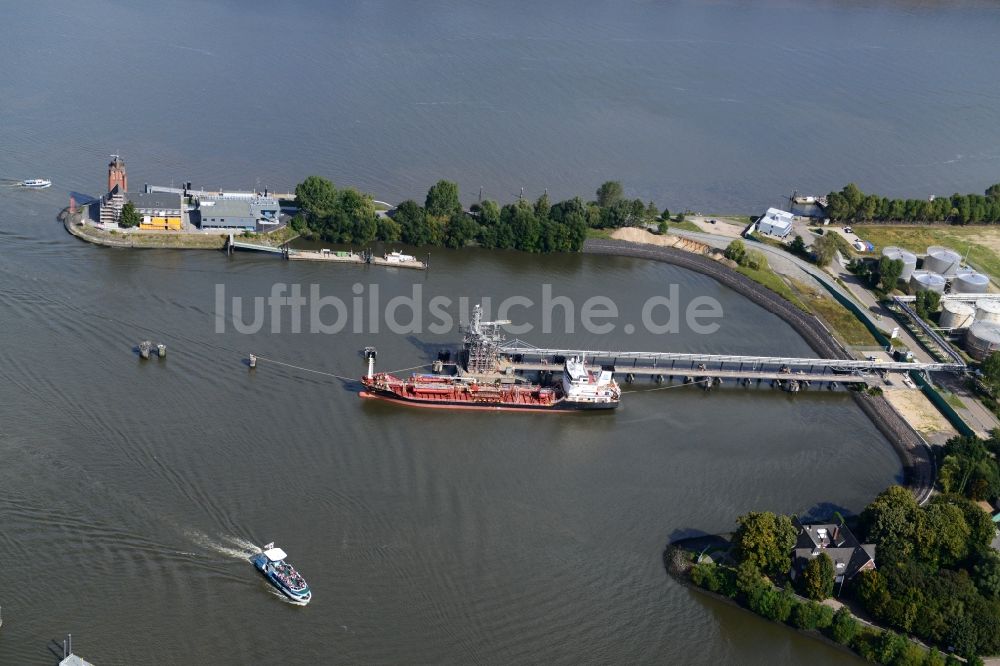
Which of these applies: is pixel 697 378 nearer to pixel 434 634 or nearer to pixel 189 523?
pixel 434 634

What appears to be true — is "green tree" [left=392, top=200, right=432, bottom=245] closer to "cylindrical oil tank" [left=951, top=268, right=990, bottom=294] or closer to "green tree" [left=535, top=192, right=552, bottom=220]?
"green tree" [left=535, top=192, right=552, bottom=220]

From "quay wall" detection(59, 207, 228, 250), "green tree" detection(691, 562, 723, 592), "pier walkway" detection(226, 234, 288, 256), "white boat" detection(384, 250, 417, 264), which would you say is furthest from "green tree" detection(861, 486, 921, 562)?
"quay wall" detection(59, 207, 228, 250)

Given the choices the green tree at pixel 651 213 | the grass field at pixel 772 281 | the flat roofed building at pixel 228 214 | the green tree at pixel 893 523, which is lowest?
the green tree at pixel 893 523

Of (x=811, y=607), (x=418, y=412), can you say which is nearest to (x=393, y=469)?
(x=418, y=412)

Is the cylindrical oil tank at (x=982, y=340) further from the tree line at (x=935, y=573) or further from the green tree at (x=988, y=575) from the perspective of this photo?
the green tree at (x=988, y=575)

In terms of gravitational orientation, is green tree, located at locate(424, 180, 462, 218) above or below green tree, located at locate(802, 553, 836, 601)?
above

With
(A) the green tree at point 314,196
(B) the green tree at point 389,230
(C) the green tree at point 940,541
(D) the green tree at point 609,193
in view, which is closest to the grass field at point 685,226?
(D) the green tree at point 609,193
